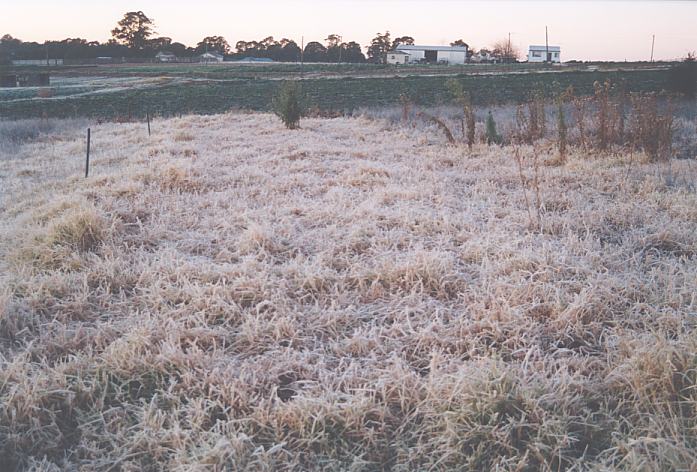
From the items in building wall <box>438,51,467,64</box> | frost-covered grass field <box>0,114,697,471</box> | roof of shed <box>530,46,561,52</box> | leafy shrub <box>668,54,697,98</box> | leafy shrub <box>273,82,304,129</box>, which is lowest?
frost-covered grass field <box>0,114,697,471</box>

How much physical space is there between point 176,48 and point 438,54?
41852 mm

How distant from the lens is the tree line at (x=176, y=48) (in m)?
68.5

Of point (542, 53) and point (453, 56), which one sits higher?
point (542, 53)

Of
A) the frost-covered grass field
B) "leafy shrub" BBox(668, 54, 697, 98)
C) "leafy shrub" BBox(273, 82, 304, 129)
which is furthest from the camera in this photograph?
"leafy shrub" BBox(668, 54, 697, 98)

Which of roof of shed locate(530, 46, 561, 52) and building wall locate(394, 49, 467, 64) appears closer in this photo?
building wall locate(394, 49, 467, 64)

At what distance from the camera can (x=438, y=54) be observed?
257ft

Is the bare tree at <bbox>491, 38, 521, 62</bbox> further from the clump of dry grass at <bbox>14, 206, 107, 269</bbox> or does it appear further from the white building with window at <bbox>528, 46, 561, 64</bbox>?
the clump of dry grass at <bbox>14, 206, 107, 269</bbox>

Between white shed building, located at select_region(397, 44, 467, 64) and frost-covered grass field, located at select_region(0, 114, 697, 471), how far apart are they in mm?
76042

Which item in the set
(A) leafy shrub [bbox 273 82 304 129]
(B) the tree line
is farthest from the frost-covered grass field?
(B) the tree line

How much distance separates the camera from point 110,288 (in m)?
3.48

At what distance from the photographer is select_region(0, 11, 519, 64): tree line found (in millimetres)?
68494

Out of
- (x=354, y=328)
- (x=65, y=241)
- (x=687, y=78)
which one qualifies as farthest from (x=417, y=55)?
(x=354, y=328)

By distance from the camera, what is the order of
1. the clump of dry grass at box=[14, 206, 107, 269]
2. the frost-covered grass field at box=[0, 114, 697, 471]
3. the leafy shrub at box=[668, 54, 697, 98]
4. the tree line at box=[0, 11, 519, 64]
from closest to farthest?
the frost-covered grass field at box=[0, 114, 697, 471]
the clump of dry grass at box=[14, 206, 107, 269]
the leafy shrub at box=[668, 54, 697, 98]
the tree line at box=[0, 11, 519, 64]

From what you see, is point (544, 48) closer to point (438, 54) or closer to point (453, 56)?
point (453, 56)
